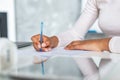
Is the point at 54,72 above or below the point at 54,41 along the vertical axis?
above

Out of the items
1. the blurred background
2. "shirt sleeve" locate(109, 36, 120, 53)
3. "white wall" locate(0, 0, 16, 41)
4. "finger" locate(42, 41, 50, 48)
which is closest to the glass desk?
"shirt sleeve" locate(109, 36, 120, 53)

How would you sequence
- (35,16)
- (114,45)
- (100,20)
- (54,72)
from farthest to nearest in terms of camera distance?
1. (35,16)
2. (100,20)
3. (114,45)
4. (54,72)

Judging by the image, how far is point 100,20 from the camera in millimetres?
1257

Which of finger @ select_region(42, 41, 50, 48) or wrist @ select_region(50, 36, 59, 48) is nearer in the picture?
finger @ select_region(42, 41, 50, 48)

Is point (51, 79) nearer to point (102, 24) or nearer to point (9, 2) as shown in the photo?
point (102, 24)

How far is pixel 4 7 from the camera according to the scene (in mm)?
2531

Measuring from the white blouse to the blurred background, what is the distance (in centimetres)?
96

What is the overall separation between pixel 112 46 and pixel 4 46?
54 centimetres

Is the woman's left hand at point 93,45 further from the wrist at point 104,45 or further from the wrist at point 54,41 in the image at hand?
the wrist at point 54,41

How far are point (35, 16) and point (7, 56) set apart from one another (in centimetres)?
204

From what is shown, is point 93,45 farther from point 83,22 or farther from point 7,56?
point 7,56

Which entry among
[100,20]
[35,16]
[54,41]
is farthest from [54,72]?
[35,16]

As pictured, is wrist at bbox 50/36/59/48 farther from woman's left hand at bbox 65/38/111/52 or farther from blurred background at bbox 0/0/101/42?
blurred background at bbox 0/0/101/42

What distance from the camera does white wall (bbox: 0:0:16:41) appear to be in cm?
250
